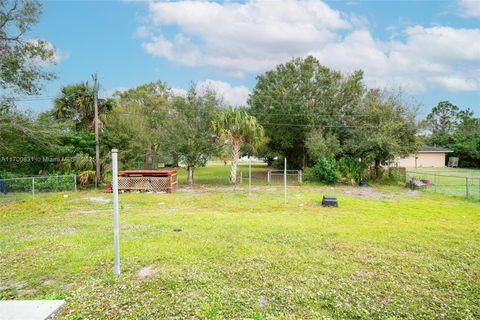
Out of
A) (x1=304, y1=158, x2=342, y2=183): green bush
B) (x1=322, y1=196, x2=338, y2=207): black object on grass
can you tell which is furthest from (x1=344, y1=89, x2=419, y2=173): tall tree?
(x1=322, y1=196, x2=338, y2=207): black object on grass

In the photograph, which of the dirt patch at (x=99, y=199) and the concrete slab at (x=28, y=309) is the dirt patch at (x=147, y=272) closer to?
the concrete slab at (x=28, y=309)

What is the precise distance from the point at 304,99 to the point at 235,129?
5.62 metres

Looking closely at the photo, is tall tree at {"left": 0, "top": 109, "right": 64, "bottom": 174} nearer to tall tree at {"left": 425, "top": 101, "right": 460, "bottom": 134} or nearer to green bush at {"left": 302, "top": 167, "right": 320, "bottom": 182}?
green bush at {"left": 302, "top": 167, "right": 320, "bottom": 182}

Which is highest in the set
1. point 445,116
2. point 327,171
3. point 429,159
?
point 445,116

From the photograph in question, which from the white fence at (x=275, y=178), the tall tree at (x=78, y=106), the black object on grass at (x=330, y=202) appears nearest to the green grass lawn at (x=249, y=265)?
the black object on grass at (x=330, y=202)

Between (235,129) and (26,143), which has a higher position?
(235,129)

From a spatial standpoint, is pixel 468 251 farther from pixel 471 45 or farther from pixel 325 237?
pixel 471 45

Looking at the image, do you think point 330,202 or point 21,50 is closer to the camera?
point 330,202

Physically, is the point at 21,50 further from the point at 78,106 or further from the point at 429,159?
the point at 429,159

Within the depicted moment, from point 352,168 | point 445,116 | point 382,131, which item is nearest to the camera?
point 382,131

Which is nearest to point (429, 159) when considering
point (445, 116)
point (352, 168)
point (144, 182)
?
point (352, 168)

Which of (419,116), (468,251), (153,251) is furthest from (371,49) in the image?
(153,251)

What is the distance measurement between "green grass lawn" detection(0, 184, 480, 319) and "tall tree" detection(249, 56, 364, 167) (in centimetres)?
1010

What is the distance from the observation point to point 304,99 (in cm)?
1697
